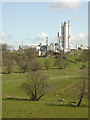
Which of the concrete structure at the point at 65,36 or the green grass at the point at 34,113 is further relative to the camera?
the concrete structure at the point at 65,36

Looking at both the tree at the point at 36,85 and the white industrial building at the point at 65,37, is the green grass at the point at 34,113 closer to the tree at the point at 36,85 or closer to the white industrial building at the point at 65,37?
the tree at the point at 36,85

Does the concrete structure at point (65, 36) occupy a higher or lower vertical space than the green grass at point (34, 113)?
higher

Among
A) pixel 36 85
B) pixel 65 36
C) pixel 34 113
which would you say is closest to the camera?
pixel 34 113

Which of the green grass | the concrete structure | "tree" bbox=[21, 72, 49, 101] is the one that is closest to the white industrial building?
the concrete structure

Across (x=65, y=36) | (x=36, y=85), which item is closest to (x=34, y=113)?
(x=36, y=85)

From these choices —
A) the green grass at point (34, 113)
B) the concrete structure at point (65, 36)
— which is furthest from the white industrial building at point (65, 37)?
the green grass at point (34, 113)

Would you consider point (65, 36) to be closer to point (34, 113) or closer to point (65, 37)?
point (65, 37)

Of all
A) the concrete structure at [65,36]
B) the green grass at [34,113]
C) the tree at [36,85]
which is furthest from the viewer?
the concrete structure at [65,36]

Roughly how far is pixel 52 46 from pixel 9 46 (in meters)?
54.2

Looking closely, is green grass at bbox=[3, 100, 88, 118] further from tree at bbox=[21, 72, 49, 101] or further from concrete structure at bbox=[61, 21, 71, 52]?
concrete structure at bbox=[61, 21, 71, 52]

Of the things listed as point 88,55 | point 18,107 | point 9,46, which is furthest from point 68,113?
point 9,46

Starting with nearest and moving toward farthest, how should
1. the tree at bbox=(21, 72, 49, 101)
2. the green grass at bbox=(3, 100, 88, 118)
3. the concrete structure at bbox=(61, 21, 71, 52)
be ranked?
the green grass at bbox=(3, 100, 88, 118) < the tree at bbox=(21, 72, 49, 101) < the concrete structure at bbox=(61, 21, 71, 52)

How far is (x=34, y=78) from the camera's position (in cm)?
3272

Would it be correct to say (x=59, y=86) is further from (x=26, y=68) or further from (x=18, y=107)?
(x=26, y=68)
